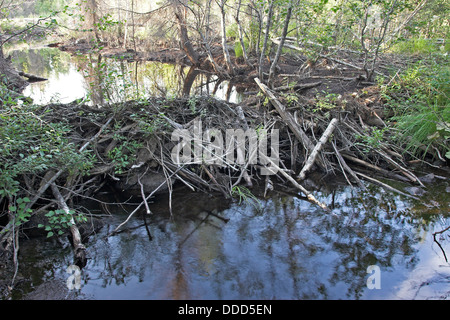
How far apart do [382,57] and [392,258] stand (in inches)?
333

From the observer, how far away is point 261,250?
4137mm

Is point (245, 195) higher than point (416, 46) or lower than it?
lower

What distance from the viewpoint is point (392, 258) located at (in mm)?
3975

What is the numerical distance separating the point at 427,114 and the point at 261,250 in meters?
4.47

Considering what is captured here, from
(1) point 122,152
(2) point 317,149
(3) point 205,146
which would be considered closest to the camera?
(1) point 122,152

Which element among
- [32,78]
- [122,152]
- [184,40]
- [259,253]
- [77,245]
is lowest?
[259,253]

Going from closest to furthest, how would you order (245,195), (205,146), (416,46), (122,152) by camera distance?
(245,195), (122,152), (205,146), (416,46)

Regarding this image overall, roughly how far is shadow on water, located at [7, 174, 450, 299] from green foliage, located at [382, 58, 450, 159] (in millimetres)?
1472

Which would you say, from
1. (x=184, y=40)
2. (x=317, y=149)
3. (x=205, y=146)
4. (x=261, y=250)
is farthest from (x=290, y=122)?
(x=184, y=40)

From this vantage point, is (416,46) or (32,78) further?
(32,78)

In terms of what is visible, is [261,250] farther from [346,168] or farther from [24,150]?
[24,150]

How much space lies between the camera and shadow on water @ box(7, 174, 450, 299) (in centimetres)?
350

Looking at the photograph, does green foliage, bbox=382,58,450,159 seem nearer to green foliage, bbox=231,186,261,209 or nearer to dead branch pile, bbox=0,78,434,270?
dead branch pile, bbox=0,78,434,270

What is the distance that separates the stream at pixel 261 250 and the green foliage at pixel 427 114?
93cm
